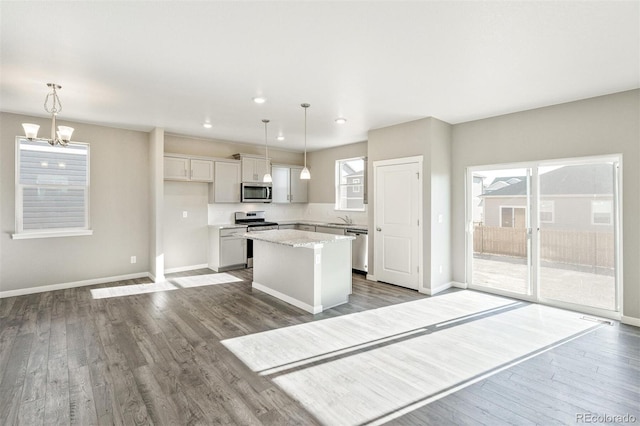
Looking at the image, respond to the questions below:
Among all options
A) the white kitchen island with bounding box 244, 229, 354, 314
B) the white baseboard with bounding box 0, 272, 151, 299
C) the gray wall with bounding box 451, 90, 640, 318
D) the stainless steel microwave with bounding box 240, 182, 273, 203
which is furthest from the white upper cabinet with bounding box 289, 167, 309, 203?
the gray wall with bounding box 451, 90, 640, 318

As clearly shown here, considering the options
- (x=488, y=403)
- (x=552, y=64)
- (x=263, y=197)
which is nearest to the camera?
(x=488, y=403)

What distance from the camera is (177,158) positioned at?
5934 millimetres

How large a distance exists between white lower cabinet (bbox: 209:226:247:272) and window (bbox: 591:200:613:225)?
5.47 meters

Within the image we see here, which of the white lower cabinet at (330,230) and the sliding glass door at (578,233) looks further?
the white lower cabinet at (330,230)

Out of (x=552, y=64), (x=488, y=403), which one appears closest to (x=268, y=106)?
(x=552, y=64)

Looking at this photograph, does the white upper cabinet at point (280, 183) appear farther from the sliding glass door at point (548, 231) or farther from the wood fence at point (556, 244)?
the wood fence at point (556, 244)

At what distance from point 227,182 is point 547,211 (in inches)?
217

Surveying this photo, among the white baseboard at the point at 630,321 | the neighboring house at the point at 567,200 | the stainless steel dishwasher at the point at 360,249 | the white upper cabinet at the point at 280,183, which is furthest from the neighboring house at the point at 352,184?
the white baseboard at the point at 630,321

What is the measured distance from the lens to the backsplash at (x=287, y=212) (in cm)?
674

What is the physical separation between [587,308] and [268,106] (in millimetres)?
4833

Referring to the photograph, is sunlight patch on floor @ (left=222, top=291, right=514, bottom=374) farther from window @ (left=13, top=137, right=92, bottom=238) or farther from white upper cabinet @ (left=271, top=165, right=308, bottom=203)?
white upper cabinet @ (left=271, top=165, right=308, bottom=203)

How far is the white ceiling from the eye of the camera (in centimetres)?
217

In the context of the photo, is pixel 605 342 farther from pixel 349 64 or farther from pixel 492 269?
pixel 349 64

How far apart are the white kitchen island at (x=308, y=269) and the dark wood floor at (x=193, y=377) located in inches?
10.6
